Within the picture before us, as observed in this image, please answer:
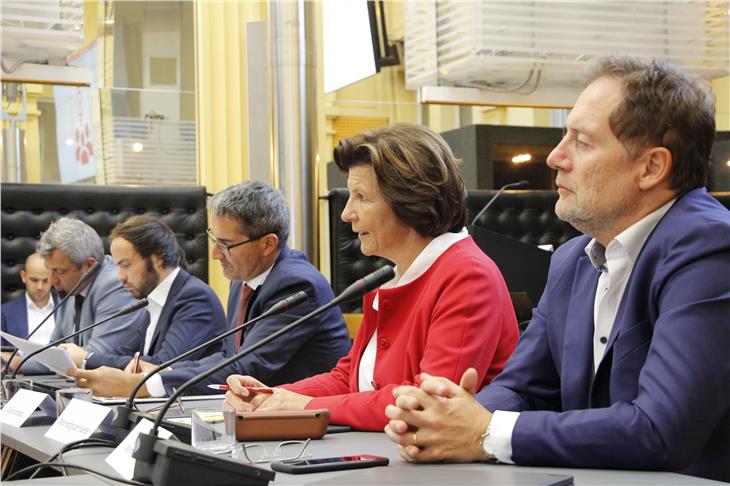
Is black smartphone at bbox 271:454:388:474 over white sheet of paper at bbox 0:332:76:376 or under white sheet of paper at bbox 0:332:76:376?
over

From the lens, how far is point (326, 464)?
151cm

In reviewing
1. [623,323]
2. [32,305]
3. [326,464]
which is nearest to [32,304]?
[32,305]

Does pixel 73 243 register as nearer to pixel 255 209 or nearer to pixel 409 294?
pixel 255 209

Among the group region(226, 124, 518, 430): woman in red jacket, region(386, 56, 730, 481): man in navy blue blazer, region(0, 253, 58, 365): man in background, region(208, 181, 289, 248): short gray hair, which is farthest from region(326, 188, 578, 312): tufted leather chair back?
region(386, 56, 730, 481): man in navy blue blazer

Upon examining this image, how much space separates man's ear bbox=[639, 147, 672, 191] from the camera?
67.6 inches

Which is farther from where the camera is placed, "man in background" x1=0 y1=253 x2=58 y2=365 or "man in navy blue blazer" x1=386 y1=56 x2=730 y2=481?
"man in background" x1=0 y1=253 x2=58 y2=365

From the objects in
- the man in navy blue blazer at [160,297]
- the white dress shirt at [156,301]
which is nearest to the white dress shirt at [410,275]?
the man in navy blue blazer at [160,297]

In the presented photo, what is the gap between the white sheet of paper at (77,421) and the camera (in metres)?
2.03

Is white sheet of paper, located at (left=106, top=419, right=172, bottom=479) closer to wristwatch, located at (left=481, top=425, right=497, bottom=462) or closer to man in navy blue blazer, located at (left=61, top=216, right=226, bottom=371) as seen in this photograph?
wristwatch, located at (left=481, top=425, right=497, bottom=462)

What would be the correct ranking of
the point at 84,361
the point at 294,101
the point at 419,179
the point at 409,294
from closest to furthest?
the point at 409,294 → the point at 419,179 → the point at 84,361 → the point at 294,101

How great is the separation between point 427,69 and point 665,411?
154 inches

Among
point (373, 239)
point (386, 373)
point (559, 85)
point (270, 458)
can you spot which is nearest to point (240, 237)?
point (373, 239)

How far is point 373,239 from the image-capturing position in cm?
242

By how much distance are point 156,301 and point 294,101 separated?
1.57 metres
